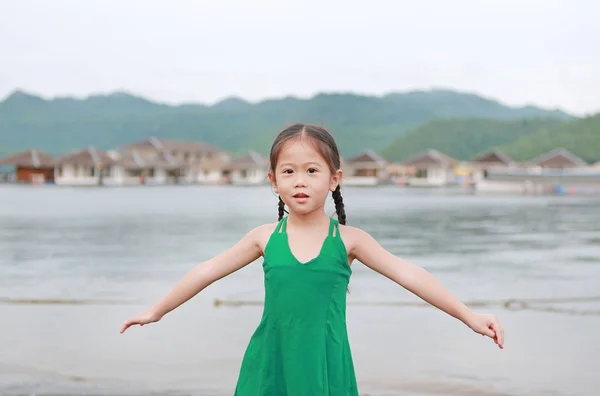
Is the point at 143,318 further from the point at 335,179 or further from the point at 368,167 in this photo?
the point at 368,167

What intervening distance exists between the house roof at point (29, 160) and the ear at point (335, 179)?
84035 millimetres

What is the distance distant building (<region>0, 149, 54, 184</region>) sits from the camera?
83125 millimetres

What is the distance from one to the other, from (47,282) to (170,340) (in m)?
3.92

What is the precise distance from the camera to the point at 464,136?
143750 mm

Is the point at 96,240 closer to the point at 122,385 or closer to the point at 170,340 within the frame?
the point at 170,340

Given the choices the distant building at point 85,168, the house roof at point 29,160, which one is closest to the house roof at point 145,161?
the distant building at point 85,168

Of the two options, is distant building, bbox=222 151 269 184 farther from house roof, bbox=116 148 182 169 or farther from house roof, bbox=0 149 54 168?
house roof, bbox=0 149 54 168

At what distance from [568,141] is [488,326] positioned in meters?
110

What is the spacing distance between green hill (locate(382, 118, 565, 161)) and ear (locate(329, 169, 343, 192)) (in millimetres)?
138233

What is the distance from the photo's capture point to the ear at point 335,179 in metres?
2.43

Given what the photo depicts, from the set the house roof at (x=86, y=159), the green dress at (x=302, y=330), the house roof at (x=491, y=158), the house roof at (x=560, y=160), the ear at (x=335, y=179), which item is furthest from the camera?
the house roof at (x=491, y=158)

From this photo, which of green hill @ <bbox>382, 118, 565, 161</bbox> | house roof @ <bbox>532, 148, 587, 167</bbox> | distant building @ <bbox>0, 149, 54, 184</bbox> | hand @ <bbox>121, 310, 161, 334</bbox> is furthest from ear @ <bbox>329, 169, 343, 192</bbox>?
green hill @ <bbox>382, 118, 565, 161</bbox>

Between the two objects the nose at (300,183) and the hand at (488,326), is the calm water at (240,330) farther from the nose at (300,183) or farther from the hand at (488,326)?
the nose at (300,183)

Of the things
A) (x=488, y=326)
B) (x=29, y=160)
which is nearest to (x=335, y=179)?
(x=488, y=326)
